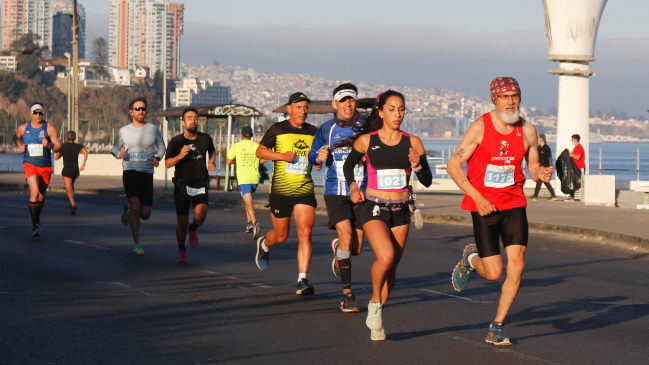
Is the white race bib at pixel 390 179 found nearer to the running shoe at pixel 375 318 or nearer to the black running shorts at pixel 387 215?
the black running shorts at pixel 387 215

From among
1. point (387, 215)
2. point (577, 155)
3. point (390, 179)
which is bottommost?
point (387, 215)

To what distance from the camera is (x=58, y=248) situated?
39.7 feet

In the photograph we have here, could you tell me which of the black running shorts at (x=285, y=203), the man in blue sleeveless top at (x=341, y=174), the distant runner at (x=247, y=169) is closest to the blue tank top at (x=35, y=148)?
the distant runner at (x=247, y=169)

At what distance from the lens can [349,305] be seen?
293 inches

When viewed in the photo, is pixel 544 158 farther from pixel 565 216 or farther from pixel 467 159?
pixel 467 159

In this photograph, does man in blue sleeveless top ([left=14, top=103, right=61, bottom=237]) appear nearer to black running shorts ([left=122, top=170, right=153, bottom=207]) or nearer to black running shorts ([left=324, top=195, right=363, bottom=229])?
black running shorts ([left=122, top=170, right=153, bottom=207])

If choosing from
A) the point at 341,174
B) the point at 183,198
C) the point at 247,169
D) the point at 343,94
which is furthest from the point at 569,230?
the point at 343,94

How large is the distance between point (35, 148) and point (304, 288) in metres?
6.82

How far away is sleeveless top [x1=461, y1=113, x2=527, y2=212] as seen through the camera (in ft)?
20.5

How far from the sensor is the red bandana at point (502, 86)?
626 centimetres

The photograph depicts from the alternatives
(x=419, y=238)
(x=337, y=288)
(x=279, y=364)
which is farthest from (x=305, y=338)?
(x=419, y=238)

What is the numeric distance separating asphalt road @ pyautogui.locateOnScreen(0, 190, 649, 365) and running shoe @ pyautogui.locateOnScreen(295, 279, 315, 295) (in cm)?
11

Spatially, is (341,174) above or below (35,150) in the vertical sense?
below

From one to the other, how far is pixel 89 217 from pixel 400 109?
1272 cm
